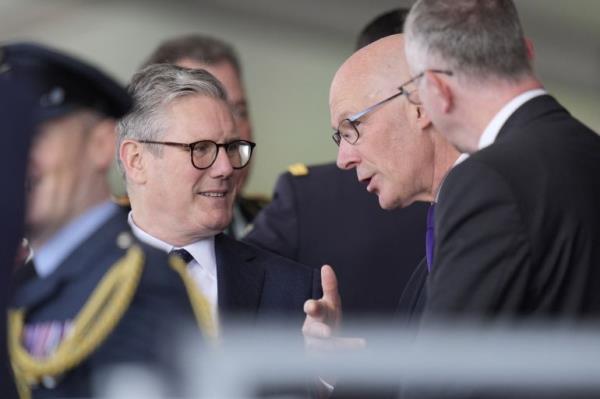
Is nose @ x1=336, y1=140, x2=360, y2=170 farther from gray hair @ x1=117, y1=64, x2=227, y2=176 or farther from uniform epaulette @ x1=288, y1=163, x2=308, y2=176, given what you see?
uniform epaulette @ x1=288, y1=163, x2=308, y2=176

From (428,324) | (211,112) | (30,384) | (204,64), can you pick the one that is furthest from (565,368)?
(204,64)

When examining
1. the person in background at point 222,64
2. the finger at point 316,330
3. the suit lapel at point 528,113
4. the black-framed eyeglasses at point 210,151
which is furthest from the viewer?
the person in background at point 222,64

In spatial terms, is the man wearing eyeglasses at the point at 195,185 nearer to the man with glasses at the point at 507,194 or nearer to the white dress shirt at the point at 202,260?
the white dress shirt at the point at 202,260

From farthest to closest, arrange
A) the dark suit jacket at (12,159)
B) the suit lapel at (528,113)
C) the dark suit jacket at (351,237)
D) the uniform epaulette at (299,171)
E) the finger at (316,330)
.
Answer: the uniform epaulette at (299,171)
the dark suit jacket at (351,237)
the finger at (316,330)
the suit lapel at (528,113)
the dark suit jacket at (12,159)

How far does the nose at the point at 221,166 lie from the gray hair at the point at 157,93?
132mm

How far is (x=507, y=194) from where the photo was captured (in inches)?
90.4

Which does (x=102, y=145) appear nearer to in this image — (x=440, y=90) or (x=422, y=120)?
(x=440, y=90)

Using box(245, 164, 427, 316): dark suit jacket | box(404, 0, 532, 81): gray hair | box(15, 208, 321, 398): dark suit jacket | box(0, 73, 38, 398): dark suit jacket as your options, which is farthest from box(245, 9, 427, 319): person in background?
box(0, 73, 38, 398): dark suit jacket

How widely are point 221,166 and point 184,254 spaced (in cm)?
21

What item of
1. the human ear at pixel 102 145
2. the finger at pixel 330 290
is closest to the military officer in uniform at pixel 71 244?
the human ear at pixel 102 145

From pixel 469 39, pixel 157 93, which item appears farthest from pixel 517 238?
pixel 157 93

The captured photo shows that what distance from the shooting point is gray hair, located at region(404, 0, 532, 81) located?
247 cm

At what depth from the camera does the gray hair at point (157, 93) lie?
10.2 feet

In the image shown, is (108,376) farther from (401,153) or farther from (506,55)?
(401,153)
